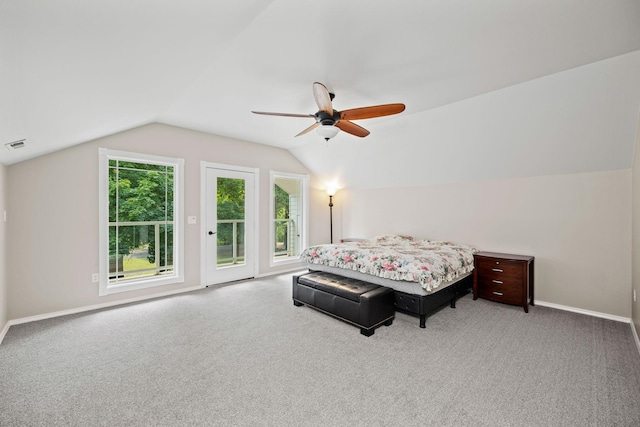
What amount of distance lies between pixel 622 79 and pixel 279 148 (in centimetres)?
490

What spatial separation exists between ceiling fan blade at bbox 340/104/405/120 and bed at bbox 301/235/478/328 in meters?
1.70

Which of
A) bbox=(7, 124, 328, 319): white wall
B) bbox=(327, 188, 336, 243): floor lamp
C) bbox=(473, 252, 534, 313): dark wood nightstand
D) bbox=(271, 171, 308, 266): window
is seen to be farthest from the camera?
bbox=(327, 188, 336, 243): floor lamp

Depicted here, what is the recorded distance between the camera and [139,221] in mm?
4270

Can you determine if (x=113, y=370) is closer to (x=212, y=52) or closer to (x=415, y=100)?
(x=212, y=52)

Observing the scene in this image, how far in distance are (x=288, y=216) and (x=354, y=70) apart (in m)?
4.00

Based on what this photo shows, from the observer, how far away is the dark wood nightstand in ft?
Result: 11.6

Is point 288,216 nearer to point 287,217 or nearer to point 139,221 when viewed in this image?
point 287,217

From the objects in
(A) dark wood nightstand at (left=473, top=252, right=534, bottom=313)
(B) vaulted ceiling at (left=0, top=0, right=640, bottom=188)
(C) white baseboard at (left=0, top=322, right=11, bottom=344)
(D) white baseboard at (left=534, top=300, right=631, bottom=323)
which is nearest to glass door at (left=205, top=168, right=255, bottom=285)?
(B) vaulted ceiling at (left=0, top=0, right=640, bottom=188)

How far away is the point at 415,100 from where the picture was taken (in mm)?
3342

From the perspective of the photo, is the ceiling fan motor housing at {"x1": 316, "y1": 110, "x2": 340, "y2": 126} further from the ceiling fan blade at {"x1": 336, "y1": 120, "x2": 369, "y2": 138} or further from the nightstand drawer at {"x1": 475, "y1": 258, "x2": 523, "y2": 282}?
the nightstand drawer at {"x1": 475, "y1": 258, "x2": 523, "y2": 282}

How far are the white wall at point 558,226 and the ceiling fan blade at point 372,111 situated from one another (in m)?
2.58

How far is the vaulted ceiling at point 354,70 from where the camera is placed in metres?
1.54

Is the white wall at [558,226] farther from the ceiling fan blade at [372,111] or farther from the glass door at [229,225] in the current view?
the glass door at [229,225]

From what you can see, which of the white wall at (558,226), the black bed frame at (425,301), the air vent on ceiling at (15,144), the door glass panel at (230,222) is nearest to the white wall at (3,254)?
the air vent on ceiling at (15,144)
